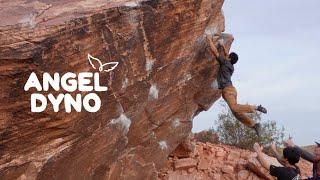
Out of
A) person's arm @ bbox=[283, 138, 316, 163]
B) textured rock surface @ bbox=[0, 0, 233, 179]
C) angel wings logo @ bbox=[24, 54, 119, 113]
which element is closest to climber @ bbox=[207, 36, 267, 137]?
textured rock surface @ bbox=[0, 0, 233, 179]

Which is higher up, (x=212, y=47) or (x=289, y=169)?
(x=212, y=47)

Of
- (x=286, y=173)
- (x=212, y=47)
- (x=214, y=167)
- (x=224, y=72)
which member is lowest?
(x=214, y=167)

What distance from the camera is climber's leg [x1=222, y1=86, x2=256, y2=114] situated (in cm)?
1475

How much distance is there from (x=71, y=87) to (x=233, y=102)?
5.29 metres

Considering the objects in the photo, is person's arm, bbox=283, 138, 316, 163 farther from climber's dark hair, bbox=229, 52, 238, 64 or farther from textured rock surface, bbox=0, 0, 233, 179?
climber's dark hair, bbox=229, 52, 238, 64

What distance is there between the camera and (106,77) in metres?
11.7

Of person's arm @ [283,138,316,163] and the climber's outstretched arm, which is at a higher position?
the climber's outstretched arm

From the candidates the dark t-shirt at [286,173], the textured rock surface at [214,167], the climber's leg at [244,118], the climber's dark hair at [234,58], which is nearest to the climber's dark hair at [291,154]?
the dark t-shirt at [286,173]

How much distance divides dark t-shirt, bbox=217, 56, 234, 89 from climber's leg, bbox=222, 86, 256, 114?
16 cm

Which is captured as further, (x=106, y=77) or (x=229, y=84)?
(x=229, y=84)

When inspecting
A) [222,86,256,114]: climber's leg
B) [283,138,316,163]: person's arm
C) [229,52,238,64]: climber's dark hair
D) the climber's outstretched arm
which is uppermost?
the climber's outstretched arm

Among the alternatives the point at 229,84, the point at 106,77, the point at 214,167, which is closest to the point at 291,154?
the point at 106,77

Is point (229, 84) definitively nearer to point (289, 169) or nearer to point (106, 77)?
point (106, 77)

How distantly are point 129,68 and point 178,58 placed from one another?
6.71ft
